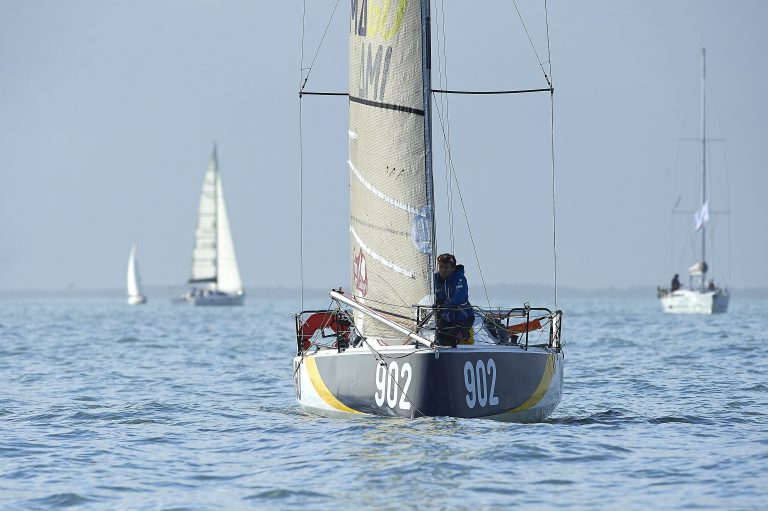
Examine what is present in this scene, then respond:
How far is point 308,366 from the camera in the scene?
58.1 ft

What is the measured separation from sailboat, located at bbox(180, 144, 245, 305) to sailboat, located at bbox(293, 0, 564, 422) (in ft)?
293

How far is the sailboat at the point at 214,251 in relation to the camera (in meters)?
107

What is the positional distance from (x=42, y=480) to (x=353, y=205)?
5.91 m

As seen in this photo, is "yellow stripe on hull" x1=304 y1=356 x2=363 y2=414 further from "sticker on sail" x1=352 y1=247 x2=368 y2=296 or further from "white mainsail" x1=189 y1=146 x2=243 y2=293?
"white mainsail" x1=189 y1=146 x2=243 y2=293

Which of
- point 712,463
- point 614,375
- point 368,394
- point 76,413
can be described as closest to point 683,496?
point 712,463

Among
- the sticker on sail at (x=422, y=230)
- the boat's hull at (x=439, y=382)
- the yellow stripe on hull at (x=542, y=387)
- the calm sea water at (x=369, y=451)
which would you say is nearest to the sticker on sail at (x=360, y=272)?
the boat's hull at (x=439, y=382)

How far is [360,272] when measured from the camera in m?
17.7

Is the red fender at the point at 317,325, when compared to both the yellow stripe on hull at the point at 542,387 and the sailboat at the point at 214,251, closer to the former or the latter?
the yellow stripe on hull at the point at 542,387

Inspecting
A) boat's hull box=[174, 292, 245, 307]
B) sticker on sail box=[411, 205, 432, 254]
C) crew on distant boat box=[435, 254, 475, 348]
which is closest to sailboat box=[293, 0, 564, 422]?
sticker on sail box=[411, 205, 432, 254]

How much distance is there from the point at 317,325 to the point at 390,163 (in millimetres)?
3199

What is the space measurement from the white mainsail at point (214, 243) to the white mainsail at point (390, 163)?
89.1m

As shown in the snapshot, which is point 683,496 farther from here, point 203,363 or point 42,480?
point 203,363

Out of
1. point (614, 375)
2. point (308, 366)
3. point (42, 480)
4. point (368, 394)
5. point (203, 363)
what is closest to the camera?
point (42, 480)

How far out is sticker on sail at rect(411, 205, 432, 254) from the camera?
1644 centimetres
